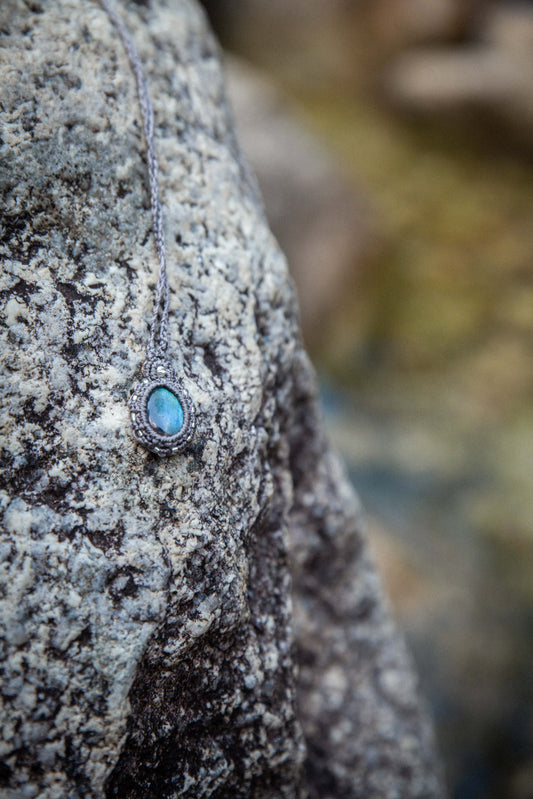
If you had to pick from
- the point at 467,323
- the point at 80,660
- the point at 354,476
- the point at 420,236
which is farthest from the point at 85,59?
the point at 420,236

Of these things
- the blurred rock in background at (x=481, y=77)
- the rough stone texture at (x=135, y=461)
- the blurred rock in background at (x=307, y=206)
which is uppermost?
the blurred rock in background at (x=481, y=77)

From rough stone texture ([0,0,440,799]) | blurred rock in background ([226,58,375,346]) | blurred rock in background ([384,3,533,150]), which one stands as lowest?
rough stone texture ([0,0,440,799])

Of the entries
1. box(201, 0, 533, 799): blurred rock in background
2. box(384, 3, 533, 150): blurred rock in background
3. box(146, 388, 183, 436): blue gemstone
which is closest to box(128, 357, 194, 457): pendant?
box(146, 388, 183, 436): blue gemstone

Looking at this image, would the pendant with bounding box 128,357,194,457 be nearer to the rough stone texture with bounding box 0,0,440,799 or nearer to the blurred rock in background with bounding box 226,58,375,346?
the rough stone texture with bounding box 0,0,440,799

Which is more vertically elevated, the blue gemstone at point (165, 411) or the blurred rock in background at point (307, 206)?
the blurred rock in background at point (307, 206)

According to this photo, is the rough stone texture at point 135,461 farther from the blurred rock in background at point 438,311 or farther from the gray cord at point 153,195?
the blurred rock in background at point 438,311

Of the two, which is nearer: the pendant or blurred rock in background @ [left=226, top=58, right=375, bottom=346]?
the pendant

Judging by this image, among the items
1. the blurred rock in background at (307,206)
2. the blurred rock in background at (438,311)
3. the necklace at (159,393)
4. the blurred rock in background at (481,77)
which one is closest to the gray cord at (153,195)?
the necklace at (159,393)

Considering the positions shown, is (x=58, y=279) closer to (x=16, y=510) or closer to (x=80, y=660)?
(x=16, y=510)
